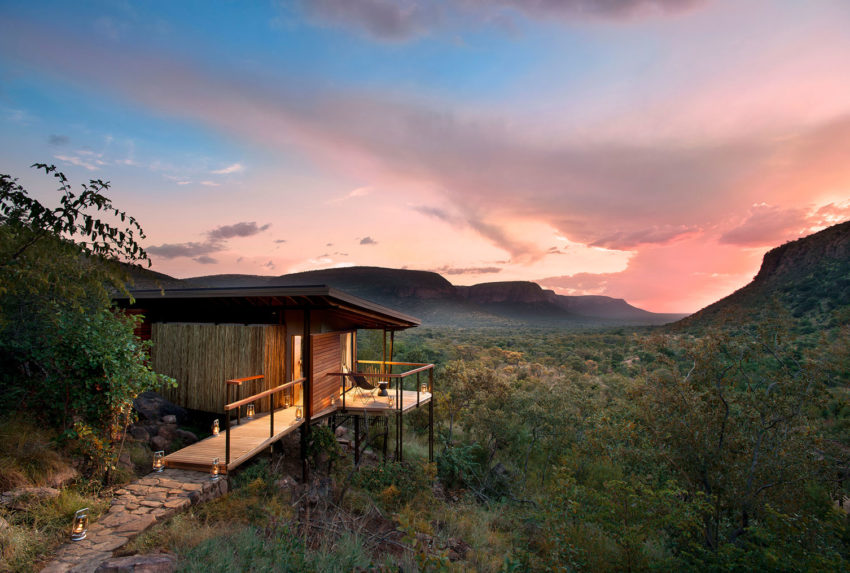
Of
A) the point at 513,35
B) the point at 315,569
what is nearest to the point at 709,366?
the point at 315,569

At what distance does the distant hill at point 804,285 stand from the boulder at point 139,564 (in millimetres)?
18261

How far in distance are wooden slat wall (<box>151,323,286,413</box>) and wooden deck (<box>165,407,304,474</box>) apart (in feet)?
2.94

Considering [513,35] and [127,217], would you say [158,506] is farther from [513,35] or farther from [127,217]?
[513,35]

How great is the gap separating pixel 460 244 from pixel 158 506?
2414 cm

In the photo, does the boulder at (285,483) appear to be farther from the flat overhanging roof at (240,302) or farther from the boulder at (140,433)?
the flat overhanging roof at (240,302)

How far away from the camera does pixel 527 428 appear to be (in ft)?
46.8

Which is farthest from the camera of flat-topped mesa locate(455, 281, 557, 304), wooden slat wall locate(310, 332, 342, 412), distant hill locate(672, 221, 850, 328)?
flat-topped mesa locate(455, 281, 557, 304)

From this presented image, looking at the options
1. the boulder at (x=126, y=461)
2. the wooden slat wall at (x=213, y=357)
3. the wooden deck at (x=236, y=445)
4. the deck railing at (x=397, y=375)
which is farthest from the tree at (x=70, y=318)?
the deck railing at (x=397, y=375)

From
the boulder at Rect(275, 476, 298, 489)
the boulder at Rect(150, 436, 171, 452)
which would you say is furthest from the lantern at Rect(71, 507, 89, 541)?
the boulder at Rect(150, 436, 171, 452)

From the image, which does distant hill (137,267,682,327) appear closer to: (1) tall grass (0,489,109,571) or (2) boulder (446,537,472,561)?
(2) boulder (446,537,472,561)

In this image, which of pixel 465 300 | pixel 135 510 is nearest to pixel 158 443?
pixel 135 510

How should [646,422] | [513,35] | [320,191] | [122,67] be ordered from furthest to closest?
[320,191]
[513,35]
[122,67]
[646,422]

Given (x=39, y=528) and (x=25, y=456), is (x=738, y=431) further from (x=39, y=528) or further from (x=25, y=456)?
(x=25, y=456)

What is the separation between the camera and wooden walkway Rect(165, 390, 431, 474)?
599cm
